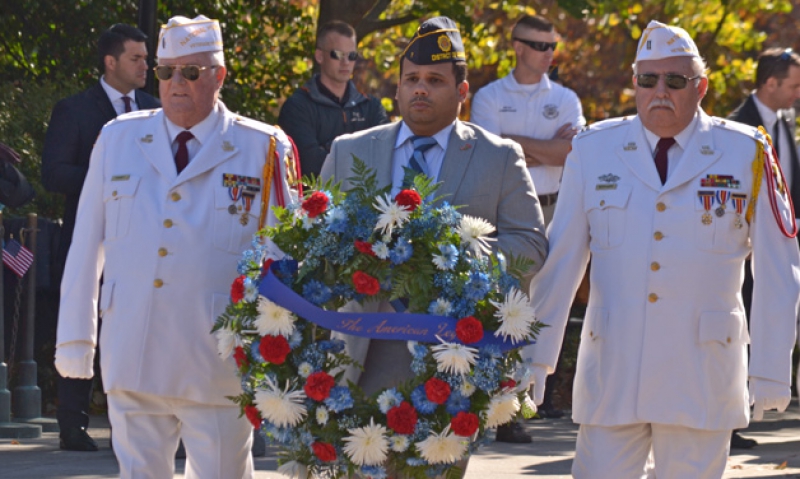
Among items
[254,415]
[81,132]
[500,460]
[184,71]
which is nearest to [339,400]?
[254,415]

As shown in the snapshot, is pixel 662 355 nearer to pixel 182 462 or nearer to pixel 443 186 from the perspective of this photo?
pixel 443 186

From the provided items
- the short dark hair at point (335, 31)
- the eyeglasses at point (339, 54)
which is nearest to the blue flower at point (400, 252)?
the eyeglasses at point (339, 54)

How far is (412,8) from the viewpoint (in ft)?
49.9

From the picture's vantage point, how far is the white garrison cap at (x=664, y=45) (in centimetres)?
640

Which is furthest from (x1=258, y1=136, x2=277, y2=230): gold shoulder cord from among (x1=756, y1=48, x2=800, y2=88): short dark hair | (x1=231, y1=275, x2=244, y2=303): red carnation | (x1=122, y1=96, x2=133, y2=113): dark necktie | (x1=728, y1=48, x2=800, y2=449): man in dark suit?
(x1=756, y1=48, x2=800, y2=88): short dark hair

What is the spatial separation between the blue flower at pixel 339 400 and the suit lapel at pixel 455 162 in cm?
95

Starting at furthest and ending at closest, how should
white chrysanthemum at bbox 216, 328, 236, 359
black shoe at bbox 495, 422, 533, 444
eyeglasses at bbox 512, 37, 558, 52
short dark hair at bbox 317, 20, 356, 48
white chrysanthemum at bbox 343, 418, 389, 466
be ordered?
eyeglasses at bbox 512, 37, 558, 52 < short dark hair at bbox 317, 20, 356, 48 < black shoe at bbox 495, 422, 533, 444 < white chrysanthemum at bbox 216, 328, 236, 359 < white chrysanthemum at bbox 343, 418, 389, 466

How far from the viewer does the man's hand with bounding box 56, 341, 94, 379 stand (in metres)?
6.41

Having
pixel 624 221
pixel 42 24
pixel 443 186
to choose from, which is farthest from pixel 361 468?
pixel 42 24

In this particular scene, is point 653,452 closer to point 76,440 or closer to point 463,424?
point 463,424

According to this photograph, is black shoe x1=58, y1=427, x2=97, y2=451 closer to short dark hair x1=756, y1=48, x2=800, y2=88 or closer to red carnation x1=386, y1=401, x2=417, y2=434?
red carnation x1=386, y1=401, x2=417, y2=434

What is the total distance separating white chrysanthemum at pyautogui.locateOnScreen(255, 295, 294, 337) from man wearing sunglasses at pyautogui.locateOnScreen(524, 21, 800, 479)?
3.76ft

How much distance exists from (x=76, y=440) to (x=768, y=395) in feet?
15.2

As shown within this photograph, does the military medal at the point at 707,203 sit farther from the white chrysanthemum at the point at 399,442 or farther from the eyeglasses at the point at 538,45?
the eyeglasses at the point at 538,45
